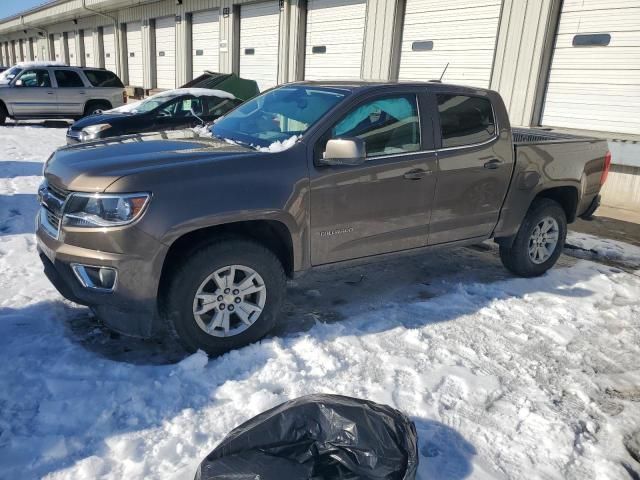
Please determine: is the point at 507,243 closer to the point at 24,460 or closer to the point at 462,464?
the point at 462,464

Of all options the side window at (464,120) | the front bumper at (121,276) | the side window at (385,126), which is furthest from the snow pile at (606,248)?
the front bumper at (121,276)

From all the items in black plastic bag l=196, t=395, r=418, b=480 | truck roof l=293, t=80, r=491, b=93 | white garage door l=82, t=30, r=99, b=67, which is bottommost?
black plastic bag l=196, t=395, r=418, b=480

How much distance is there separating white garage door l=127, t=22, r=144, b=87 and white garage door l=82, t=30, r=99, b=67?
16.3 feet

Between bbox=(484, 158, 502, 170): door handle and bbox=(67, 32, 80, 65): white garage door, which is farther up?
bbox=(67, 32, 80, 65): white garage door

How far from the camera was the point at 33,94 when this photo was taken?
49.2 feet

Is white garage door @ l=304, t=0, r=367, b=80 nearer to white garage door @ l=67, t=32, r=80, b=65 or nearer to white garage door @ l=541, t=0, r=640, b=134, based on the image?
white garage door @ l=541, t=0, r=640, b=134

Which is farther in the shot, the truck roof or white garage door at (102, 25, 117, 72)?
white garage door at (102, 25, 117, 72)

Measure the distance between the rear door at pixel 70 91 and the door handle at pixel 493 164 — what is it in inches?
562

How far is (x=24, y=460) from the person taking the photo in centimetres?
247

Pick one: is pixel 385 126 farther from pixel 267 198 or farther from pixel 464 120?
pixel 267 198

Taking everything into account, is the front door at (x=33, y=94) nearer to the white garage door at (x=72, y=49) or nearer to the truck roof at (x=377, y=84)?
the truck roof at (x=377, y=84)

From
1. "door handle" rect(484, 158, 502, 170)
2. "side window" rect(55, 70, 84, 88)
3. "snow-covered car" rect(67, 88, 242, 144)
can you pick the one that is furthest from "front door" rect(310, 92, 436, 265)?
"side window" rect(55, 70, 84, 88)

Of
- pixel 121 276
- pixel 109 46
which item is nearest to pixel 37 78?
pixel 109 46

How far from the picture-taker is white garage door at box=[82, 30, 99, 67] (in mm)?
28484
